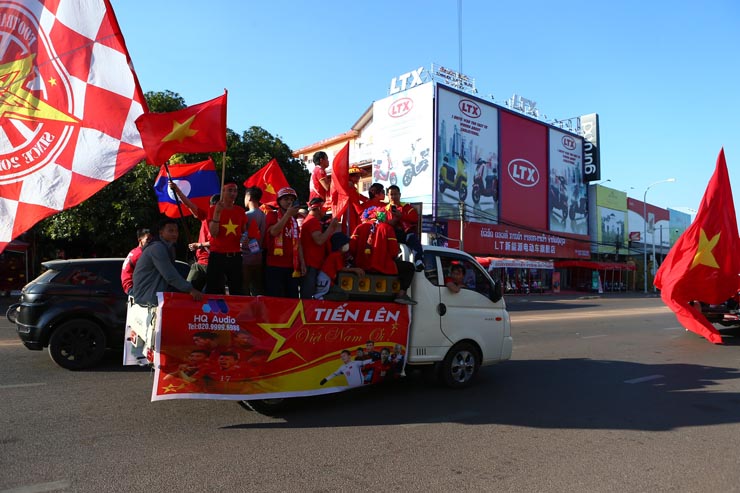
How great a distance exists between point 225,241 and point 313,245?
39.1 inches

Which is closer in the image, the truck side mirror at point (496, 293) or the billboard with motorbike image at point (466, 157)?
the truck side mirror at point (496, 293)

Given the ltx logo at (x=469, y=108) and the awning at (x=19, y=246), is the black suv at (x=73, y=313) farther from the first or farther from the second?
the ltx logo at (x=469, y=108)

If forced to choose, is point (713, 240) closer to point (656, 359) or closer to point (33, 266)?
point (656, 359)

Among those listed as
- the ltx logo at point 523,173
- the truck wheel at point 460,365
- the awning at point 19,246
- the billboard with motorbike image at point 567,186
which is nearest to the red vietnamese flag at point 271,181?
the truck wheel at point 460,365

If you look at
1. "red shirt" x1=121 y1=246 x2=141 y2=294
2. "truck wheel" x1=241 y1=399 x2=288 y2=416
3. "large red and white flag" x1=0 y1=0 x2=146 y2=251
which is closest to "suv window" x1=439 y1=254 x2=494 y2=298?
"truck wheel" x1=241 y1=399 x2=288 y2=416

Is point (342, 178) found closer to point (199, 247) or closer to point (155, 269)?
point (199, 247)

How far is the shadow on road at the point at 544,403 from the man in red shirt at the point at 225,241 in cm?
154

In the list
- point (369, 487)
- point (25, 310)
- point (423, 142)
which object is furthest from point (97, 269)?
point (423, 142)

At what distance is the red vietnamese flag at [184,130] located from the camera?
484 cm

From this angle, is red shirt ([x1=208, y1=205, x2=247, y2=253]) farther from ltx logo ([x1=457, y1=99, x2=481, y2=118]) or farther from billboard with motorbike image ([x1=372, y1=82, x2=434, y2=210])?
ltx logo ([x1=457, y1=99, x2=481, y2=118])

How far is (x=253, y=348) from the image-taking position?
192 inches

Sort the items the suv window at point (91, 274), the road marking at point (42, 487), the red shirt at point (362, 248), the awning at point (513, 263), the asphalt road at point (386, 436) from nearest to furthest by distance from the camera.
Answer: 1. the road marking at point (42, 487)
2. the asphalt road at point (386, 436)
3. the red shirt at point (362, 248)
4. the suv window at point (91, 274)
5. the awning at point (513, 263)

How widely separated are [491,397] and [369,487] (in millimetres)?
3038

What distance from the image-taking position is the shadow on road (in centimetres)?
514
